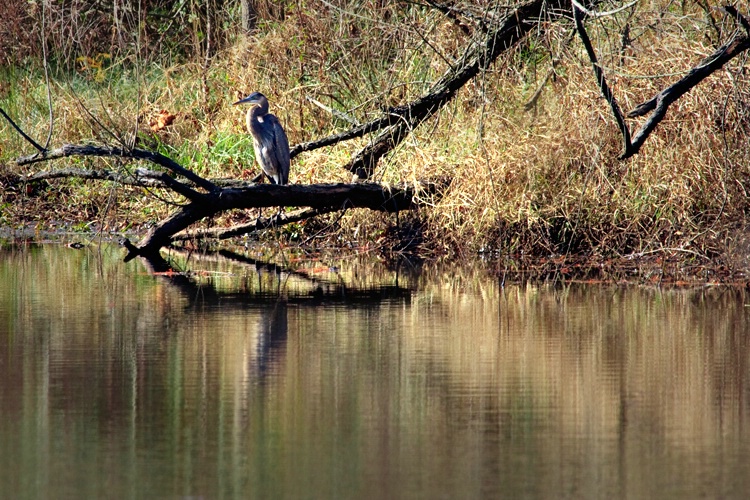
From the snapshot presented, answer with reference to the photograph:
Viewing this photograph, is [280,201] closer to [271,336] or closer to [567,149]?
[567,149]

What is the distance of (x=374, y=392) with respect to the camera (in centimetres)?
541

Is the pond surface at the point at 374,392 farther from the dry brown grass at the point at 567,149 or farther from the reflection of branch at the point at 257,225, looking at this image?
the reflection of branch at the point at 257,225

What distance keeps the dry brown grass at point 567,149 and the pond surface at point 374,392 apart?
1.51 metres

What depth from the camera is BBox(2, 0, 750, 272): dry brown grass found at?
9.73 meters

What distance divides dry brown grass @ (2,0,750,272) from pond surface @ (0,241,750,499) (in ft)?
4.96

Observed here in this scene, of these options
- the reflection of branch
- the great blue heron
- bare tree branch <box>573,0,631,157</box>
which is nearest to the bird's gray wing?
the great blue heron

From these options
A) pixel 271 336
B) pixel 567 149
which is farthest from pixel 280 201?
pixel 271 336

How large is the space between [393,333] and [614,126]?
3964 millimetres

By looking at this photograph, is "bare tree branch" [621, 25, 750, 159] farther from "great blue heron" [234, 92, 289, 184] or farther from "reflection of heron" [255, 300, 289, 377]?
"great blue heron" [234, 92, 289, 184]

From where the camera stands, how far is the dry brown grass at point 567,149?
973 centimetres

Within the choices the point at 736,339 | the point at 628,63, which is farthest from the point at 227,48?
the point at 736,339

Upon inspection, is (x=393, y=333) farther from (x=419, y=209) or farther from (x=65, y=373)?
(x=419, y=209)

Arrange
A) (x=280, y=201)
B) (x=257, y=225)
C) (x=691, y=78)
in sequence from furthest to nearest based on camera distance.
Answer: (x=257, y=225) < (x=280, y=201) < (x=691, y=78)

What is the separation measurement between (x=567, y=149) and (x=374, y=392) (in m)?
5.45
